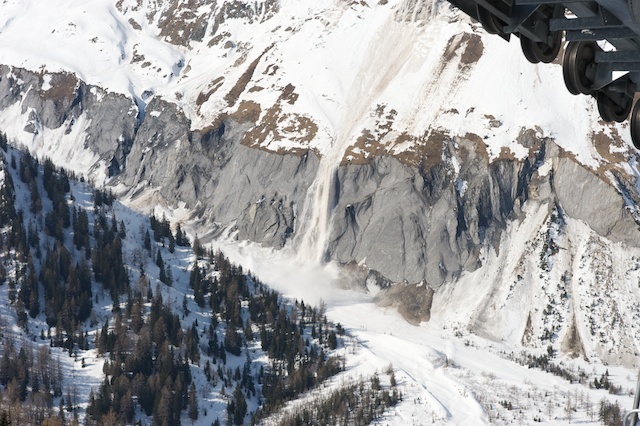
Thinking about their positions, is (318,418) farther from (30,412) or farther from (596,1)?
(596,1)

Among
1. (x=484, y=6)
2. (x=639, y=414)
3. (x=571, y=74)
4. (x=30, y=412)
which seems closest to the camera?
(x=639, y=414)

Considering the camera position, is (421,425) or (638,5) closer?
(638,5)

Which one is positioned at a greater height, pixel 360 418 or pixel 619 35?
pixel 619 35

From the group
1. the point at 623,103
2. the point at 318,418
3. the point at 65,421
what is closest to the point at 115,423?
the point at 65,421

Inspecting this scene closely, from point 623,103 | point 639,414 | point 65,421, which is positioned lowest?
point 65,421

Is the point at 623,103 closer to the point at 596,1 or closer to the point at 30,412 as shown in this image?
the point at 596,1

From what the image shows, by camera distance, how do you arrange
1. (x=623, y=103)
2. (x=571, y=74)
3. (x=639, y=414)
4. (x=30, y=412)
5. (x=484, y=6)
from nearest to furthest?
(x=639, y=414) < (x=484, y=6) < (x=571, y=74) < (x=623, y=103) < (x=30, y=412)
